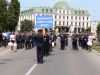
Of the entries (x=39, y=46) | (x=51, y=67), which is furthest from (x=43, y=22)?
(x=51, y=67)

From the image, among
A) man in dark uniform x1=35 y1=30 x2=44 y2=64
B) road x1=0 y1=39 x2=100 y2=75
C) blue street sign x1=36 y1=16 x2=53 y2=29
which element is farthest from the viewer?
blue street sign x1=36 y1=16 x2=53 y2=29

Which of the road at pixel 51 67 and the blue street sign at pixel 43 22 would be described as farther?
the blue street sign at pixel 43 22

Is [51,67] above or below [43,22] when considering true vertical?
below

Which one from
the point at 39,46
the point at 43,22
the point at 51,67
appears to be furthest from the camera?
the point at 43,22

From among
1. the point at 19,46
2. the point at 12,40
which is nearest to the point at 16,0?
the point at 19,46

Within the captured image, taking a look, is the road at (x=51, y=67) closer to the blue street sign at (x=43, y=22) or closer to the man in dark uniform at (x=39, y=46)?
the man in dark uniform at (x=39, y=46)

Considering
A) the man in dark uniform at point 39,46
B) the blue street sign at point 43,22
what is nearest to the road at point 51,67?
the man in dark uniform at point 39,46

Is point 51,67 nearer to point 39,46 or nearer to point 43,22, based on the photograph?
point 39,46

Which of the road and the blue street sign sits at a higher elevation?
the blue street sign

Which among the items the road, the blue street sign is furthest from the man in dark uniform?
the blue street sign

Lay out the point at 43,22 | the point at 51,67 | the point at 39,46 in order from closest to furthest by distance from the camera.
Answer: the point at 51,67 < the point at 39,46 < the point at 43,22

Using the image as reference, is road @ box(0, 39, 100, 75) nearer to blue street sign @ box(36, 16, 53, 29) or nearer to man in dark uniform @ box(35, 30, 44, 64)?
man in dark uniform @ box(35, 30, 44, 64)

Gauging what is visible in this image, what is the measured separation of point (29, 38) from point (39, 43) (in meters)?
19.7

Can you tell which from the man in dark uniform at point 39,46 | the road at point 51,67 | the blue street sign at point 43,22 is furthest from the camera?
the blue street sign at point 43,22
